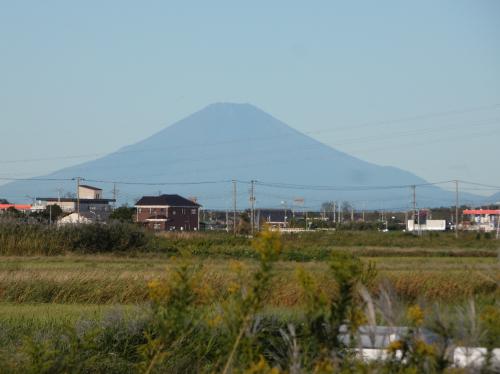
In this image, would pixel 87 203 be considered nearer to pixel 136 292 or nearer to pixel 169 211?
pixel 169 211

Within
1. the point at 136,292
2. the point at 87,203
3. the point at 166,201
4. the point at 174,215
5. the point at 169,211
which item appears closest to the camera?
the point at 136,292

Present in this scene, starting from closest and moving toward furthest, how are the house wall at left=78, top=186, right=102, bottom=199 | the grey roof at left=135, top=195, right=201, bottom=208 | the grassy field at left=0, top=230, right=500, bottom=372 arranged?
the grassy field at left=0, top=230, right=500, bottom=372
the grey roof at left=135, top=195, right=201, bottom=208
the house wall at left=78, top=186, right=102, bottom=199

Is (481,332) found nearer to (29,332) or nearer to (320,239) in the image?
(29,332)

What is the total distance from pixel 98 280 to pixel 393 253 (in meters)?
24.7

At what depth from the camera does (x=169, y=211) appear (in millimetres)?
106562

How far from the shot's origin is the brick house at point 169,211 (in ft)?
350

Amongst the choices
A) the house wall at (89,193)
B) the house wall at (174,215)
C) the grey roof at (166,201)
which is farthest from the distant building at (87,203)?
the grey roof at (166,201)

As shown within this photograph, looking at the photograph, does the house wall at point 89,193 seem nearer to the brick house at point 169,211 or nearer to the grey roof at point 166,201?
the brick house at point 169,211

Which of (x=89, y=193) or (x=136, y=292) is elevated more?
(x=89, y=193)

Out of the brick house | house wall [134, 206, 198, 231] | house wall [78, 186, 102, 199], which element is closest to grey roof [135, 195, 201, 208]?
the brick house

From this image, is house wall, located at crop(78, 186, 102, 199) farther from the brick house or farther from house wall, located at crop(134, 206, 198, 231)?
house wall, located at crop(134, 206, 198, 231)

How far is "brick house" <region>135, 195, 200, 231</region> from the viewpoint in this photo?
10656 centimetres

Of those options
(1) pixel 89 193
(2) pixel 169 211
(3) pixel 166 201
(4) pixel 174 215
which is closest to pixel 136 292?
(2) pixel 169 211

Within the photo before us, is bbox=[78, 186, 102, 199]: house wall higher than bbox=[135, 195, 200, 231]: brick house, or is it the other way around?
bbox=[78, 186, 102, 199]: house wall
